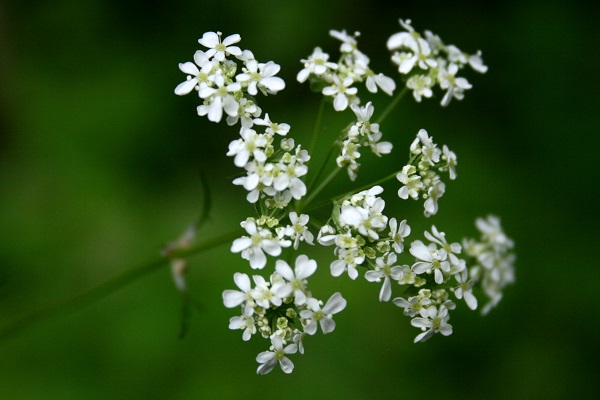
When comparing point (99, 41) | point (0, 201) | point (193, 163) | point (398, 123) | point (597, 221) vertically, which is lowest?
point (597, 221)

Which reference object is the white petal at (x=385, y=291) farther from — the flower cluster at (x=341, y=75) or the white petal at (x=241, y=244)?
the flower cluster at (x=341, y=75)

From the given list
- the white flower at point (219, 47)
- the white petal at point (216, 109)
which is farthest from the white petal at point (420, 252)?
the white flower at point (219, 47)

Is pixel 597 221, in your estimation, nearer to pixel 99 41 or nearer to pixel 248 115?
pixel 248 115

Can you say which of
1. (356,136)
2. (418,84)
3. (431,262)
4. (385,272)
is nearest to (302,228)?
(385,272)

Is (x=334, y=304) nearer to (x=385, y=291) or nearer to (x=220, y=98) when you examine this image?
(x=385, y=291)

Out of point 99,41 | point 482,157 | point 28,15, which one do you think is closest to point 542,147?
point 482,157
